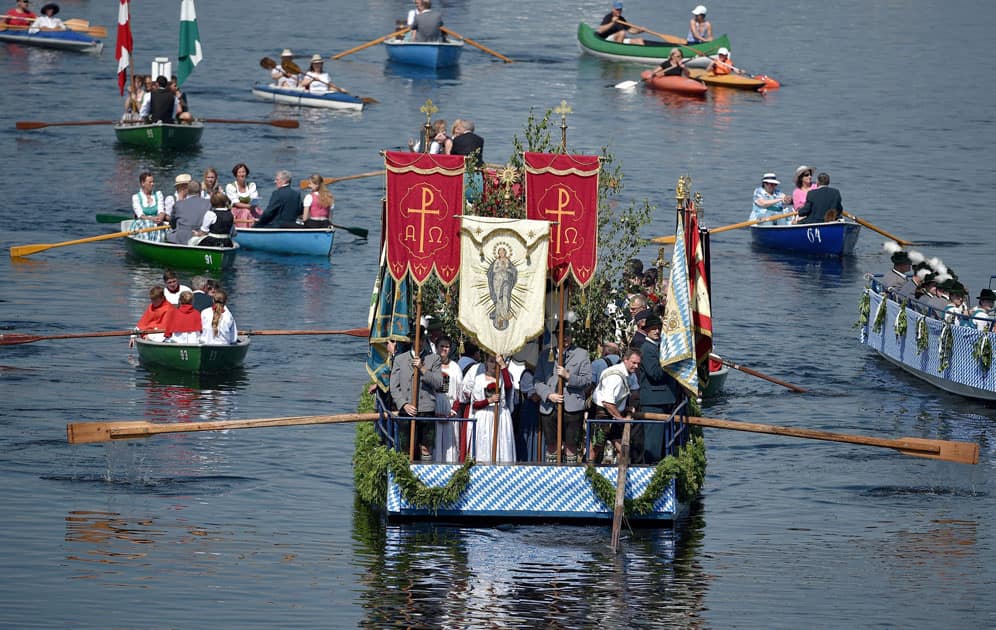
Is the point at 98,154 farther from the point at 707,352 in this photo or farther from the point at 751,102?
the point at 707,352

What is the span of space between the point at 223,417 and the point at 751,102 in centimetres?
4011

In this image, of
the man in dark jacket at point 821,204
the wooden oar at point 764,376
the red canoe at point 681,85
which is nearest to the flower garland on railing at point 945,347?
the wooden oar at point 764,376

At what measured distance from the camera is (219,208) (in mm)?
36031

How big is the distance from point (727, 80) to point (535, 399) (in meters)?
44.3

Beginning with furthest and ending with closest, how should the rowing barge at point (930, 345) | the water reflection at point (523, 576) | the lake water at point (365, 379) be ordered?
the rowing barge at point (930, 345) < the lake water at point (365, 379) < the water reflection at point (523, 576)

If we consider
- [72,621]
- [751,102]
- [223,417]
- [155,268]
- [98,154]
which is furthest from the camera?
[751,102]

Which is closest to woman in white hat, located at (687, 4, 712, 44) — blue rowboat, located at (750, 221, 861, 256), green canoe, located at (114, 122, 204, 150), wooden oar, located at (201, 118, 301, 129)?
wooden oar, located at (201, 118, 301, 129)

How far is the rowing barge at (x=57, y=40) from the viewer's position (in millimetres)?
66750

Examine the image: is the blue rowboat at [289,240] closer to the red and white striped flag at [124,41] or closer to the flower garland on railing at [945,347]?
the red and white striped flag at [124,41]

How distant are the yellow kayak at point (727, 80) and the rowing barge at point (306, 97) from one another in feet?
45.3

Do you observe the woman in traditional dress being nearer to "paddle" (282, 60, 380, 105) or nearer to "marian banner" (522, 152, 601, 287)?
"marian banner" (522, 152, 601, 287)

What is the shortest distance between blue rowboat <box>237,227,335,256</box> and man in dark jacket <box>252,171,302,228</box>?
200 mm

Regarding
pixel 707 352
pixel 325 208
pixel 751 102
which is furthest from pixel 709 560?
pixel 751 102

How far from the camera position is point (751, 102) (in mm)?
64312
